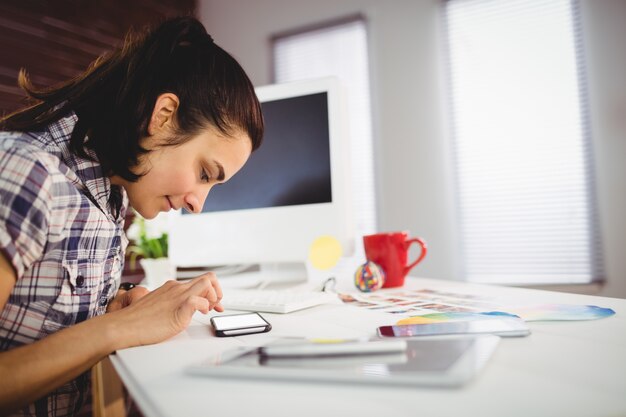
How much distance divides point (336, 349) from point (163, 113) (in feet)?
1.63

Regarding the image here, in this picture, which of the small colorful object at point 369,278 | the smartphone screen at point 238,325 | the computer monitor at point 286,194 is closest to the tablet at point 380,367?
the smartphone screen at point 238,325

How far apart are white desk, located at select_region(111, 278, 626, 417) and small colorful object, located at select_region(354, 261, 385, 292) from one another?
0.47 m

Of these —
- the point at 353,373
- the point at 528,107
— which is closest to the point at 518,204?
the point at 528,107

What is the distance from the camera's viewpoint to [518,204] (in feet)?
7.52

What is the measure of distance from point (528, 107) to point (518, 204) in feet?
1.63

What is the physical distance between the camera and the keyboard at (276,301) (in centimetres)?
80

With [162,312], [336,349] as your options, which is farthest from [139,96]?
[336,349]

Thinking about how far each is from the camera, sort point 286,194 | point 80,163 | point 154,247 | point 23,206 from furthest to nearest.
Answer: point 154,247
point 286,194
point 80,163
point 23,206

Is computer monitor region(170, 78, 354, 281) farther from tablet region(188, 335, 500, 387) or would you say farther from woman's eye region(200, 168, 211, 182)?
tablet region(188, 335, 500, 387)

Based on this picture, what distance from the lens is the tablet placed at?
0.38 meters

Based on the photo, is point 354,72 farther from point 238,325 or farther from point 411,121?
point 238,325

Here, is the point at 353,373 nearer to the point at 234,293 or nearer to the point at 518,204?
the point at 234,293

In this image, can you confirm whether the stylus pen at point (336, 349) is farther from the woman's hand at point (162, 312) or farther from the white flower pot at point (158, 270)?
the white flower pot at point (158, 270)

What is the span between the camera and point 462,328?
1.88ft
